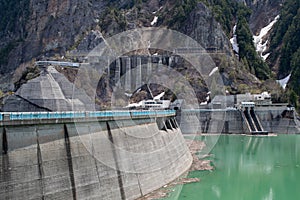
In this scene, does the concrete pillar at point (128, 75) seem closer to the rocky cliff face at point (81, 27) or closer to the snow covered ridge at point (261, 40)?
the rocky cliff face at point (81, 27)

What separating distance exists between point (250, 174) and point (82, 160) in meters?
27.2

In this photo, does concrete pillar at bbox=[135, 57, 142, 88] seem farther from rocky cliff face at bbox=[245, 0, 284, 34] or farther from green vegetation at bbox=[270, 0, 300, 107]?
rocky cliff face at bbox=[245, 0, 284, 34]

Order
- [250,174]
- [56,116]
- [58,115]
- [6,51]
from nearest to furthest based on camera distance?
[56,116]
[58,115]
[250,174]
[6,51]

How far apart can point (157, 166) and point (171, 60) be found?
89.3m

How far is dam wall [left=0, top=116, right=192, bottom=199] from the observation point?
849 inches

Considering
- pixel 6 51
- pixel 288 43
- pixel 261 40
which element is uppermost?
pixel 261 40

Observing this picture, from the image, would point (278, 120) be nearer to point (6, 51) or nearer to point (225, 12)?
point (225, 12)

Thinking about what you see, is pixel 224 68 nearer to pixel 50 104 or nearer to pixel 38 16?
pixel 38 16

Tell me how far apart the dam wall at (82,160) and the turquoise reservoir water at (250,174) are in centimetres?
385

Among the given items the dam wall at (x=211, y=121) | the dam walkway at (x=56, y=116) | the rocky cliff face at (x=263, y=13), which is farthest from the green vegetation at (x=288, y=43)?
the dam walkway at (x=56, y=116)

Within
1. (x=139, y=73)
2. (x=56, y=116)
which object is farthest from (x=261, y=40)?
(x=56, y=116)

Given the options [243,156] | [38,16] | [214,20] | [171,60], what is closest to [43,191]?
[243,156]

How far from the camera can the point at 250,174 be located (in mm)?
47719

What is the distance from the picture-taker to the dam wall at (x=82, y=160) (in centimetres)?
2156
